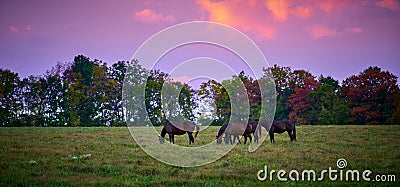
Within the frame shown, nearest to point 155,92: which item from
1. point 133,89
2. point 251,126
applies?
point 133,89

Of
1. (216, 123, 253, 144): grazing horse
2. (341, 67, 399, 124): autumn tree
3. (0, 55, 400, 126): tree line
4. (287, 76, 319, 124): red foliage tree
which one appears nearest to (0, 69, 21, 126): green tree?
(0, 55, 400, 126): tree line

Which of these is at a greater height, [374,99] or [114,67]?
[114,67]

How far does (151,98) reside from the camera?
5916 cm

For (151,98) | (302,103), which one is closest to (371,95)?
(302,103)

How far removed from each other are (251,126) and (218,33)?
5938 millimetres

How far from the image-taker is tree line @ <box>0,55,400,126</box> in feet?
173

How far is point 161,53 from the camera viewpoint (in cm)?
1861

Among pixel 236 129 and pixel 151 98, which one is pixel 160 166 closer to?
pixel 236 129

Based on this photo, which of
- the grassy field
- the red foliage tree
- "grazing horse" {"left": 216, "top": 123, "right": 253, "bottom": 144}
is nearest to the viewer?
the grassy field

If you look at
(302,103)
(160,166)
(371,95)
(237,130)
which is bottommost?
(160,166)

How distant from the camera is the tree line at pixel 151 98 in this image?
52.8 m

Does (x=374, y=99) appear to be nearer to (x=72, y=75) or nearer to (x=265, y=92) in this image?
(x=265, y=92)

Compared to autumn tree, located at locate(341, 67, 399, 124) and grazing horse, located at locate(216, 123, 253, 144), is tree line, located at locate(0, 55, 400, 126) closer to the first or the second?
autumn tree, located at locate(341, 67, 399, 124)

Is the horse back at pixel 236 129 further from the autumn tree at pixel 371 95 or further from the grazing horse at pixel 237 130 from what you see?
the autumn tree at pixel 371 95
